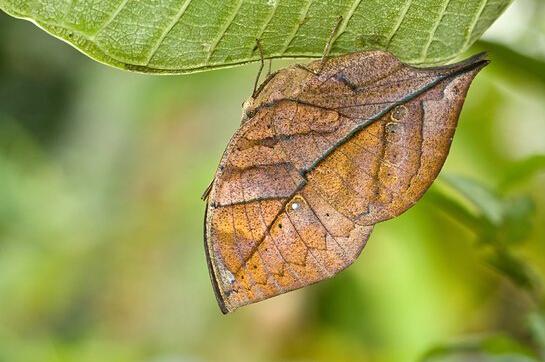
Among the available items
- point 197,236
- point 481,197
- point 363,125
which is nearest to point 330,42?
point 363,125

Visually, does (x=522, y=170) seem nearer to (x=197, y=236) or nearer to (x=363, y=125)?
(x=363, y=125)

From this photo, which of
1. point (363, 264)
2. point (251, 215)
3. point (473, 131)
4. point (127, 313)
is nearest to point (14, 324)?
point (127, 313)

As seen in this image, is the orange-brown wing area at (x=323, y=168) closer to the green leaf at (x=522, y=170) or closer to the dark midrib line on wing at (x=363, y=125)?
the dark midrib line on wing at (x=363, y=125)

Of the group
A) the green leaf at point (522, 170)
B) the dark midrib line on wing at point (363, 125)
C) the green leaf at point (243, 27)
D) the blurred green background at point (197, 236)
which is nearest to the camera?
the green leaf at point (243, 27)

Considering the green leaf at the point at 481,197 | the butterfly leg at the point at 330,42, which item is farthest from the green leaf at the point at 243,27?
the green leaf at the point at 481,197

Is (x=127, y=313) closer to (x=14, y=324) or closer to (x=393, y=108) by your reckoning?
(x=14, y=324)

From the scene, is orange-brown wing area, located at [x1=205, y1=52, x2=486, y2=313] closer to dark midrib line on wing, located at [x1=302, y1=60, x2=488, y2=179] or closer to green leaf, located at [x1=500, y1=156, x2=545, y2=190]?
dark midrib line on wing, located at [x1=302, y1=60, x2=488, y2=179]

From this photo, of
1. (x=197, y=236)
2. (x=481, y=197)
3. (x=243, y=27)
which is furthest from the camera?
(x=197, y=236)

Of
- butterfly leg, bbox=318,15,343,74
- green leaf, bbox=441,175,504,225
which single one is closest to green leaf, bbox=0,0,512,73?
butterfly leg, bbox=318,15,343,74
